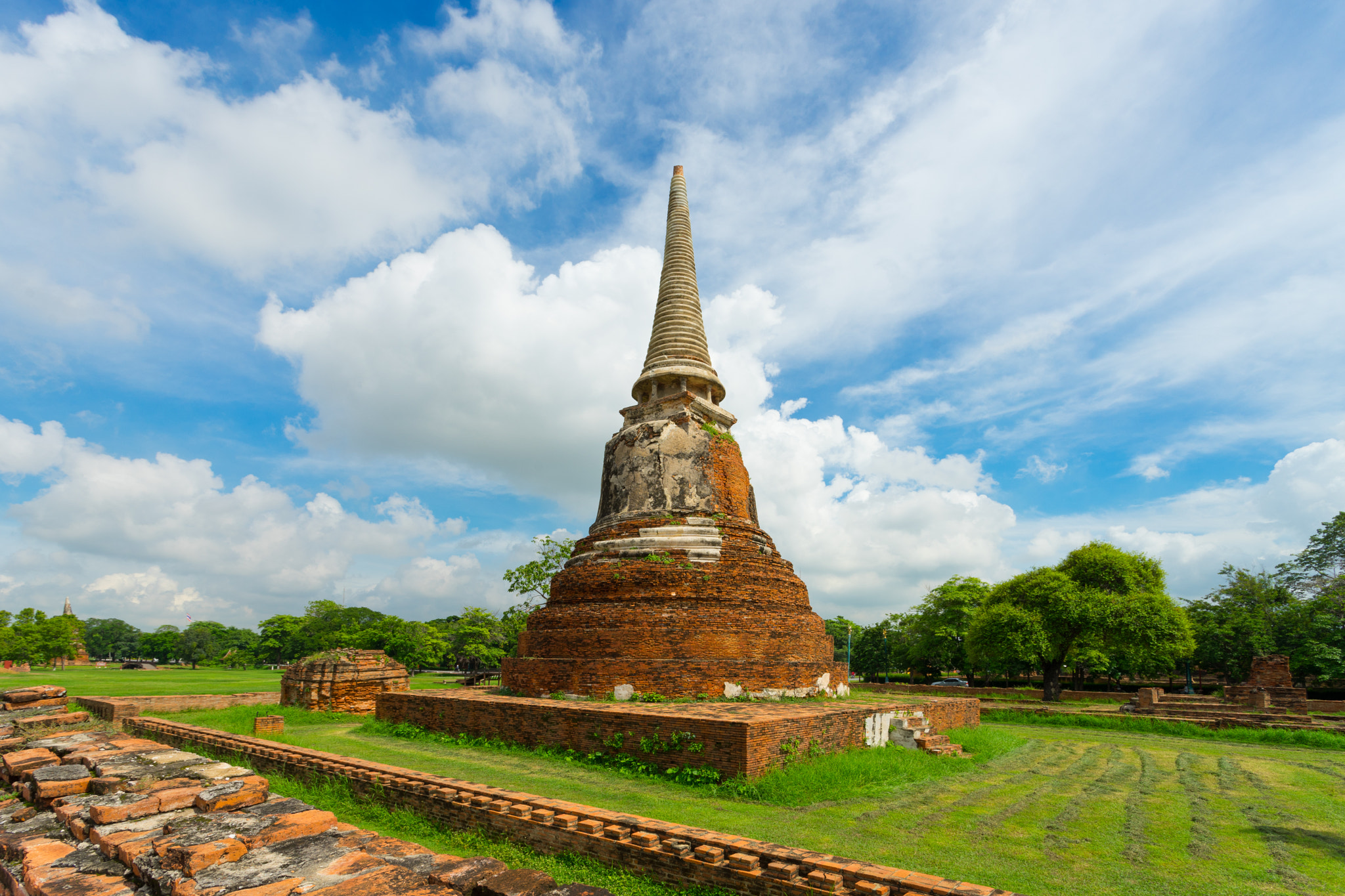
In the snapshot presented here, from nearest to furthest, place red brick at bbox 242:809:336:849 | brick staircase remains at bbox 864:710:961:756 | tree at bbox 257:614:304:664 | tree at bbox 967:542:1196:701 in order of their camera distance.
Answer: red brick at bbox 242:809:336:849 < brick staircase remains at bbox 864:710:961:756 < tree at bbox 967:542:1196:701 < tree at bbox 257:614:304:664

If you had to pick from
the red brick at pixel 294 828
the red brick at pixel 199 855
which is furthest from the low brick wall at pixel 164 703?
the red brick at pixel 199 855

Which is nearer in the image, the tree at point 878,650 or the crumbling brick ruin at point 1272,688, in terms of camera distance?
the crumbling brick ruin at point 1272,688

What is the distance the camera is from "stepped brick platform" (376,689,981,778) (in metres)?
8.62

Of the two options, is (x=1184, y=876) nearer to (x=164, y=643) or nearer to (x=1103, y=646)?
Answer: (x=1103, y=646)

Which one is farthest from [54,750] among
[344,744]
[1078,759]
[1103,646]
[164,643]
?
[164,643]

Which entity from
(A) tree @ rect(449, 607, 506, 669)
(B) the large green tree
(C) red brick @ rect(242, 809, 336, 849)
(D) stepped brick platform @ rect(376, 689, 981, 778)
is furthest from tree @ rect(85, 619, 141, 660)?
(C) red brick @ rect(242, 809, 336, 849)

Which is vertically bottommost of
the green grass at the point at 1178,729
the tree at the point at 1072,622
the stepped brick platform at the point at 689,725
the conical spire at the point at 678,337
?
the green grass at the point at 1178,729

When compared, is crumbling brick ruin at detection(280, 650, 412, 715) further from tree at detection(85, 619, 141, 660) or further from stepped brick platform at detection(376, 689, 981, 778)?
tree at detection(85, 619, 141, 660)

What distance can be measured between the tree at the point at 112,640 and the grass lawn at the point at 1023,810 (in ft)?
405

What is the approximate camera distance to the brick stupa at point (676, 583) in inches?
499

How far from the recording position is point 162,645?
290ft

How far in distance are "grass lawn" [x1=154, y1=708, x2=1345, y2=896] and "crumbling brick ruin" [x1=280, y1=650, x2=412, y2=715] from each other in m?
2.54

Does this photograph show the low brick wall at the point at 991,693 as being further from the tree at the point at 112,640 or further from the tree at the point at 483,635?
the tree at the point at 112,640

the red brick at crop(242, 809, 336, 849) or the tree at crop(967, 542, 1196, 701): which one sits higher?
the tree at crop(967, 542, 1196, 701)
